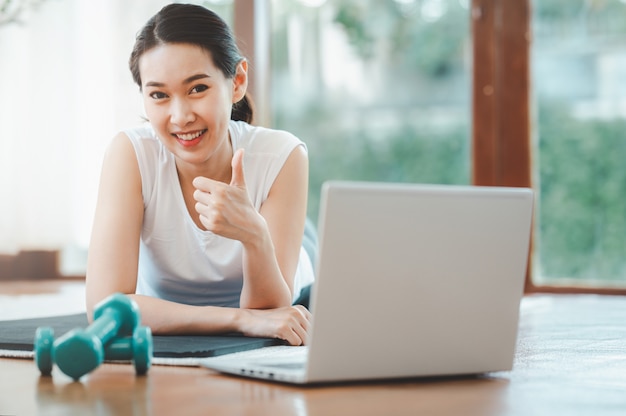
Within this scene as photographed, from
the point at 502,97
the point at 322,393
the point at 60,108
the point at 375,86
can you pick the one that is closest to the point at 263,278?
the point at 322,393

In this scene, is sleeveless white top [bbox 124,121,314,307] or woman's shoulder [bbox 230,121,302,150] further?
woman's shoulder [bbox 230,121,302,150]

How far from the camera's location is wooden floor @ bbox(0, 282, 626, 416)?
42.1 inches

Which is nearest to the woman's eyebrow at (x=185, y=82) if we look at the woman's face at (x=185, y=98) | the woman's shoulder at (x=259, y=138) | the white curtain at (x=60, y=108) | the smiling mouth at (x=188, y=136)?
the woman's face at (x=185, y=98)

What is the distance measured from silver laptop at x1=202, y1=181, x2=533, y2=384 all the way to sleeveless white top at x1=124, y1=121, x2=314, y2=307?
2.16 feet

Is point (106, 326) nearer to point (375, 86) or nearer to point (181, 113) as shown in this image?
point (181, 113)

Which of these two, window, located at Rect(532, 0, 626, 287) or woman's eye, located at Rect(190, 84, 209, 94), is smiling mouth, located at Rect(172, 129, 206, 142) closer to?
woman's eye, located at Rect(190, 84, 209, 94)

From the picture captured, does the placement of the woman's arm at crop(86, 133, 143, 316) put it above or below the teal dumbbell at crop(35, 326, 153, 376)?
above

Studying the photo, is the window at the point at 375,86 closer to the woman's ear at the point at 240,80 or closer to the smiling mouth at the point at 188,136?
the woman's ear at the point at 240,80

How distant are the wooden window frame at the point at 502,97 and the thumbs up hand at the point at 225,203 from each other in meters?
2.01

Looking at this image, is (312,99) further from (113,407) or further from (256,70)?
(113,407)

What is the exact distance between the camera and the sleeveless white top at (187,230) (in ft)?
6.08

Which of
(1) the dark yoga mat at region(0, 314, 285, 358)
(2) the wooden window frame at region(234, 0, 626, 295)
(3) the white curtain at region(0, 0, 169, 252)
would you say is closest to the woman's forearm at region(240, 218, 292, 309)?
(1) the dark yoga mat at region(0, 314, 285, 358)

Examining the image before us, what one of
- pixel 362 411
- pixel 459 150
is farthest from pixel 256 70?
pixel 362 411

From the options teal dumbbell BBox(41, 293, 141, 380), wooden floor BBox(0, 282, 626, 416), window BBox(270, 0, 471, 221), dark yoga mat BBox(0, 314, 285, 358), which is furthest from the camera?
window BBox(270, 0, 471, 221)
